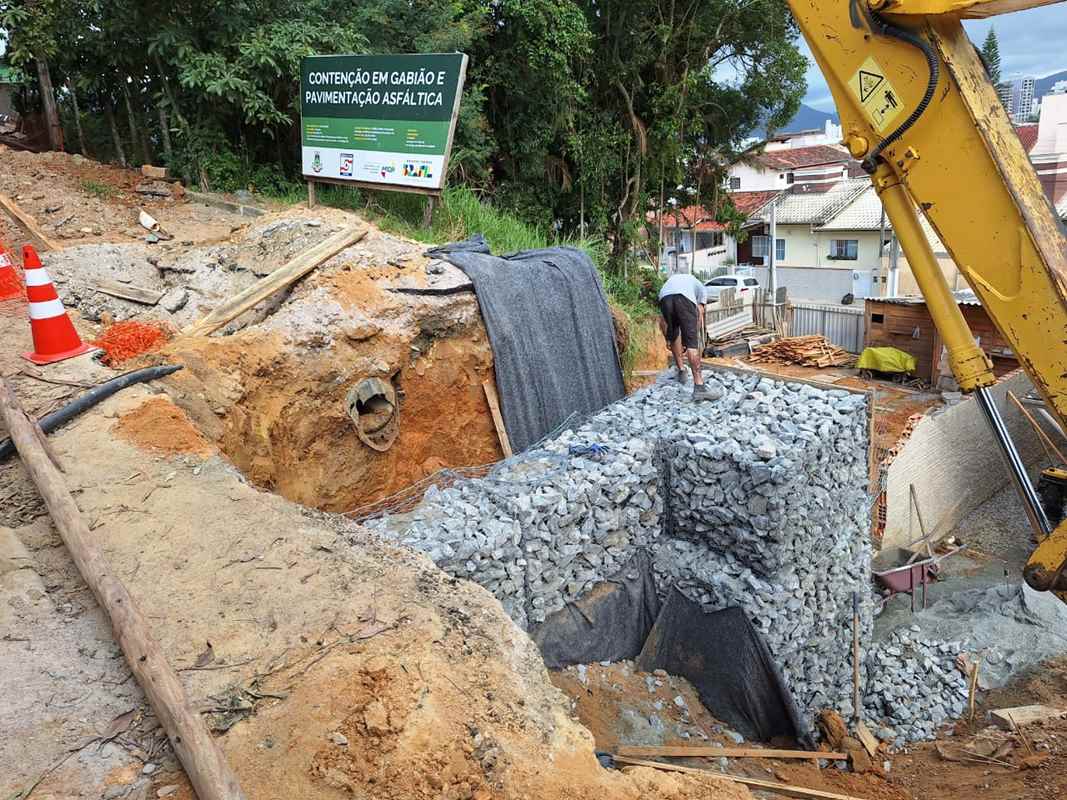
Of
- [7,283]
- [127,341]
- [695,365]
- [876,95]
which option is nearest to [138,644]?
[127,341]

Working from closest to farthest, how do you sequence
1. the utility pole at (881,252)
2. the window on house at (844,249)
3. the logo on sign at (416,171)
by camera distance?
the logo on sign at (416,171), the utility pole at (881,252), the window on house at (844,249)

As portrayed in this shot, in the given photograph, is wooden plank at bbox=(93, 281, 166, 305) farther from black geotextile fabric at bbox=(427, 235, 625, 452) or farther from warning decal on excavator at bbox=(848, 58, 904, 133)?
warning decal on excavator at bbox=(848, 58, 904, 133)

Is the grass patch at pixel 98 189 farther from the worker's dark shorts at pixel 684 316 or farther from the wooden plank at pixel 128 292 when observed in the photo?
the worker's dark shorts at pixel 684 316

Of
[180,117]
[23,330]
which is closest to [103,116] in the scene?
[180,117]

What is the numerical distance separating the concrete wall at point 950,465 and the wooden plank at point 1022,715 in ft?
11.6

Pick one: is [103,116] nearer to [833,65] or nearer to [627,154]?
[627,154]

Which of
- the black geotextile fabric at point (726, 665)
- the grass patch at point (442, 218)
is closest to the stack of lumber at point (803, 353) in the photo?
the grass patch at point (442, 218)

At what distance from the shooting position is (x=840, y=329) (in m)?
17.4

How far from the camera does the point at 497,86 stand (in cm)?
1315

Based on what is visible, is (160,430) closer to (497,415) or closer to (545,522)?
(545,522)

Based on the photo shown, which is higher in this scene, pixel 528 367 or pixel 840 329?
pixel 528 367

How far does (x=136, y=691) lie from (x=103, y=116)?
10978 mm

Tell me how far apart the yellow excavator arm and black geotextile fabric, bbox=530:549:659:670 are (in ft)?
8.61

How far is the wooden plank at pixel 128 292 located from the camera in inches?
257
